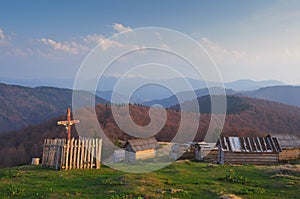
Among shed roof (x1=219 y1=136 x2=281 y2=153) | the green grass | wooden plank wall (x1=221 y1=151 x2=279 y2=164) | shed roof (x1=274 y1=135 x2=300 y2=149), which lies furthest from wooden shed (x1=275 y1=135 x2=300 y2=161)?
the green grass

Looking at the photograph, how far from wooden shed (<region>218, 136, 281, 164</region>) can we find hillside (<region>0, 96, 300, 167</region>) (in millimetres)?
35375

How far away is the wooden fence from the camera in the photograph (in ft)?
61.7

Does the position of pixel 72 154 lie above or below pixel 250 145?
below

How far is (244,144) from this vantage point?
29812 mm

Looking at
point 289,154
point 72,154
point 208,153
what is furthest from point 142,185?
point 289,154

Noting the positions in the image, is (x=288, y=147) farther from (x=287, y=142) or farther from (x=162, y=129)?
(x=162, y=129)

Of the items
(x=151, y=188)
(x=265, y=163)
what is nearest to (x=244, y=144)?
(x=265, y=163)

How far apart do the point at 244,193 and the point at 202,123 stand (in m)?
81.1

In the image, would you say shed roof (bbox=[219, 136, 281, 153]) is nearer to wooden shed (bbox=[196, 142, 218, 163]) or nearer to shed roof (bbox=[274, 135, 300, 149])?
shed roof (bbox=[274, 135, 300, 149])

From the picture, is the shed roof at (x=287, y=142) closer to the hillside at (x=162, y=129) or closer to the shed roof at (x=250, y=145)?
the shed roof at (x=250, y=145)

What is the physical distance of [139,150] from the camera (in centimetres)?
3256

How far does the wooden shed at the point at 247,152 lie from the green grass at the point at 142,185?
11.2 m

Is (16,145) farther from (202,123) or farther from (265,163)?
(265,163)

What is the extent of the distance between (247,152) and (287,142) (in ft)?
19.7
